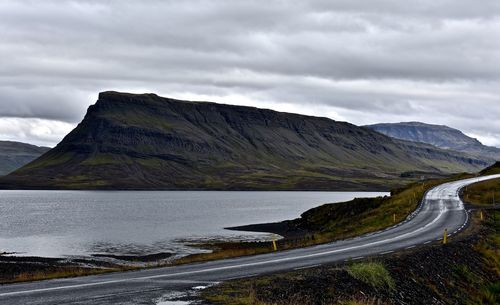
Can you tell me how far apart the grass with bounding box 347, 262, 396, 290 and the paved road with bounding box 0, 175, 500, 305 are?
4039 mm

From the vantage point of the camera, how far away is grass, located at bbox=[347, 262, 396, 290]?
26.5 metres

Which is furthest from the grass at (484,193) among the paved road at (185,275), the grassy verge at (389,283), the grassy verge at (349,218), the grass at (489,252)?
the grassy verge at (389,283)

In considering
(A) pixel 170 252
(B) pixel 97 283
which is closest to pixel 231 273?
(B) pixel 97 283

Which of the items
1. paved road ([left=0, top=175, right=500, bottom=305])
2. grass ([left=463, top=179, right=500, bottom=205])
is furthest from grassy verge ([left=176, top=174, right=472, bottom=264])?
paved road ([left=0, top=175, right=500, bottom=305])

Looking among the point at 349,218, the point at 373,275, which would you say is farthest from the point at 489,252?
the point at 349,218

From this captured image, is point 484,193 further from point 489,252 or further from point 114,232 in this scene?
point 114,232

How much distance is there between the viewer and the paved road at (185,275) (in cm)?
2178

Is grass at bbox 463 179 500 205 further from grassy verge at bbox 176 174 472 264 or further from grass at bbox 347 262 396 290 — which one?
grass at bbox 347 262 396 290

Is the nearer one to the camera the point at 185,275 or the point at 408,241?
the point at 185,275

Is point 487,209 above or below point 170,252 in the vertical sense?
above

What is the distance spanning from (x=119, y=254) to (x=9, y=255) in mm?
A: 12680

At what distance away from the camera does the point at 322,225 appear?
97750 mm

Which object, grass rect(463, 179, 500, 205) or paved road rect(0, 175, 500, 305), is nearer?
paved road rect(0, 175, 500, 305)

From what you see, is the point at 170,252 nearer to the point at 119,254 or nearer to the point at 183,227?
the point at 119,254
